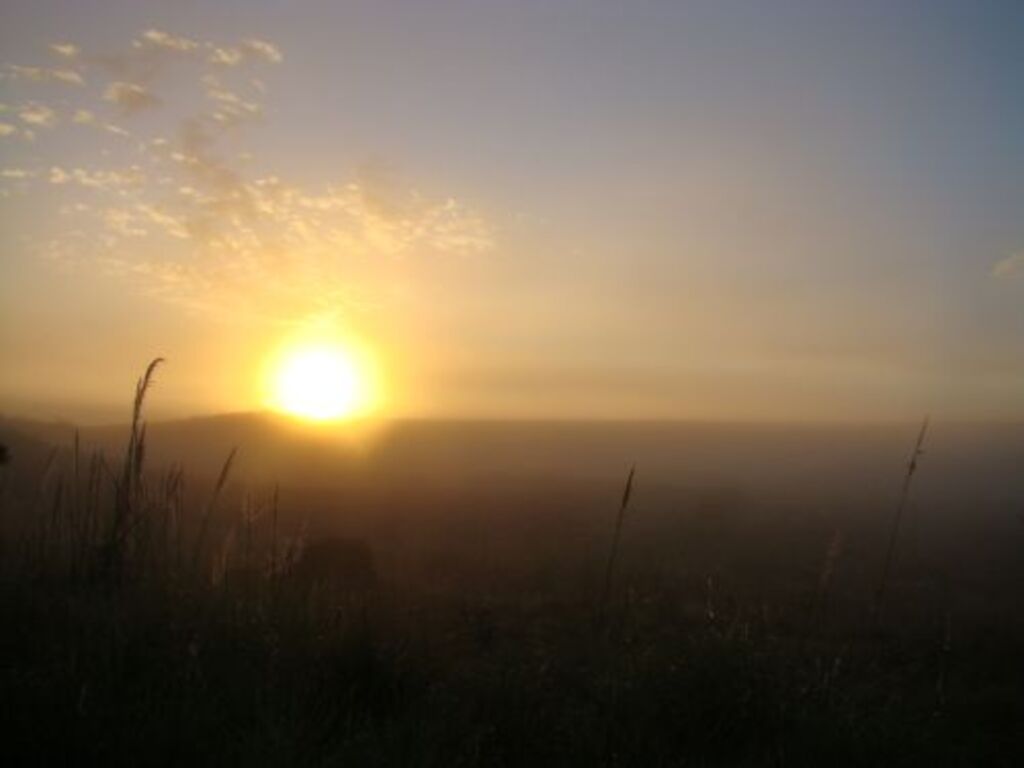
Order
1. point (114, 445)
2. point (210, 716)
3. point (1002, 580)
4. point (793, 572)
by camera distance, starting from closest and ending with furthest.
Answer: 1. point (210, 716)
2. point (793, 572)
3. point (1002, 580)
4. point (114, 445)

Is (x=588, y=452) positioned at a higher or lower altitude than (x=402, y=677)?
lower

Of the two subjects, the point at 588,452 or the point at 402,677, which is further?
the point at 588,452

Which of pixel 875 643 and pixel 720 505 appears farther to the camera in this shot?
pixel 720 505

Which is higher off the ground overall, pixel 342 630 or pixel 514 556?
pixel 342 630

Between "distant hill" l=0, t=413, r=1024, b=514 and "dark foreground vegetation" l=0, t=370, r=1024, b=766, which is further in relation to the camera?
"distant hill" l=0, t=413, r=1024, b=514

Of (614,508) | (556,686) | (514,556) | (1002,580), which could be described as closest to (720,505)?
(614,508)

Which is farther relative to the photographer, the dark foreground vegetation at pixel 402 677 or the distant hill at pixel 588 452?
the distant hill at pixel 588 452

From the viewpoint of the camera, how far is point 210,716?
4.32 m

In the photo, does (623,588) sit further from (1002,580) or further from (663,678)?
(1002,580)

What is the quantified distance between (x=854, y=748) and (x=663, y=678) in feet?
3.67

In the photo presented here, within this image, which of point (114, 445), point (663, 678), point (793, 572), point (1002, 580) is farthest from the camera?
point (114, 445)

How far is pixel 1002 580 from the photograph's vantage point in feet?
63.1

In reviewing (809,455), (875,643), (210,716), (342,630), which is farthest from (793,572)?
(809,455)

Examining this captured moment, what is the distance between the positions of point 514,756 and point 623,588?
349 inches
